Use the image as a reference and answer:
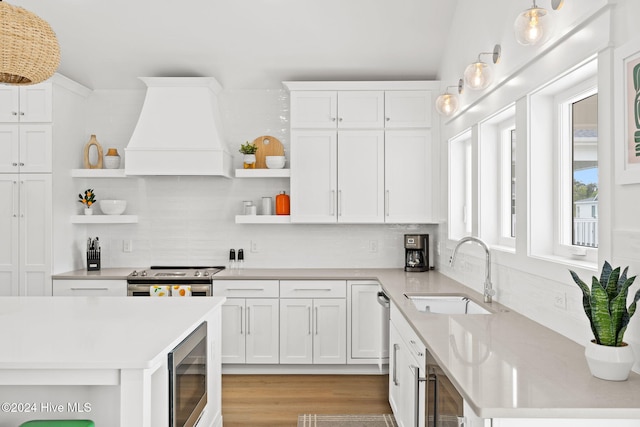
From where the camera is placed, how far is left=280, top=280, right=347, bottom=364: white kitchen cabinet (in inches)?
173

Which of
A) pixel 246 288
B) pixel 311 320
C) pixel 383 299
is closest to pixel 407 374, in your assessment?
pixel 383 299

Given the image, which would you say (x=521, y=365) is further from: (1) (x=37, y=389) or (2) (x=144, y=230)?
(2) (x=144, y=230)

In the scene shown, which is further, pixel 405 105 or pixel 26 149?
pixel 405 105

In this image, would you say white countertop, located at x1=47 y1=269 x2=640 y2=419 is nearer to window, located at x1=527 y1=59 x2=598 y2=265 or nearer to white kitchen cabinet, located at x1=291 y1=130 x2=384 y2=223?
window, located at x1=527 y1=59 x2=598 y2=265

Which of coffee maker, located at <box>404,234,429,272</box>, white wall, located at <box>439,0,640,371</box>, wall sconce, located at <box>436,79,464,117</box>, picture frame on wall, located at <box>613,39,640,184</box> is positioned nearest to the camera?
picture frame on wall, located at <box>613,39,640,184</box>

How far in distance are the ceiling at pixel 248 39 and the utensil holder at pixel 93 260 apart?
61.6 inches

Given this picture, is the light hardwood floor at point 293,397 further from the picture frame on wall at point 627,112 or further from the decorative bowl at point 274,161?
the picture frame on wall at point 627,112

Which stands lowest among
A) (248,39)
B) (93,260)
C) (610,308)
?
(93,260)

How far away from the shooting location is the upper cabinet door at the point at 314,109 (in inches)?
181

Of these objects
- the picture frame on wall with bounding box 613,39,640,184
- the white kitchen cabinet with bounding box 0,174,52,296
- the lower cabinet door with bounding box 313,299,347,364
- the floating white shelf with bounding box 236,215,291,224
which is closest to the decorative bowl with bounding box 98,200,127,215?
the white kitchen cabinet with bounding box 0,174,52,296

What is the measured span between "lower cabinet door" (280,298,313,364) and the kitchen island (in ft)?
5.93

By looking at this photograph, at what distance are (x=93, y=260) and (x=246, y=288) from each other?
1484 mm

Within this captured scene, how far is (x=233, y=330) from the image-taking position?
441 cm

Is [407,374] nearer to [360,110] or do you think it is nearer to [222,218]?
[360,110]
